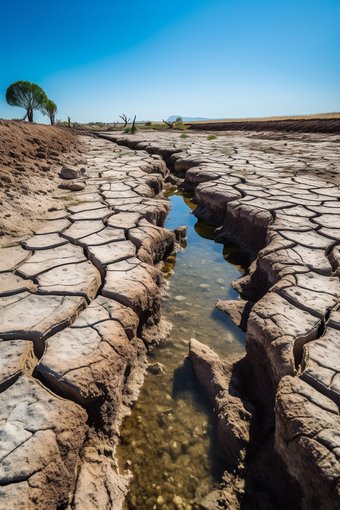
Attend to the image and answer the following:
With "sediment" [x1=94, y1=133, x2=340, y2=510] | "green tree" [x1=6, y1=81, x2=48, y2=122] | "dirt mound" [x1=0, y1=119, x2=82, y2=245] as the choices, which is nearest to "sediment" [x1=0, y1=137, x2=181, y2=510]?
"dirt mound" [x1=0, y1=119, x2=82, y2=245]

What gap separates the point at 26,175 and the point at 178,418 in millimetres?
3009

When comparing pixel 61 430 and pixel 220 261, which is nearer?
pixel 61 430

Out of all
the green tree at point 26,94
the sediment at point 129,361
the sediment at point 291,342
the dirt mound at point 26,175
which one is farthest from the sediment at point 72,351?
the green tree at point 26,94

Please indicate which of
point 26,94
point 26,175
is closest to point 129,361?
point 26,175

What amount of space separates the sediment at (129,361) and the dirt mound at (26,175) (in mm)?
228

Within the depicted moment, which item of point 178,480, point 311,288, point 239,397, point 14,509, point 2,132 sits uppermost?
point 2,132

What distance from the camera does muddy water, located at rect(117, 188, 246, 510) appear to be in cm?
103

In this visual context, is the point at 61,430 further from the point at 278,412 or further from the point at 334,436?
the point at 334,436

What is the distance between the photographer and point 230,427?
1.14 meters

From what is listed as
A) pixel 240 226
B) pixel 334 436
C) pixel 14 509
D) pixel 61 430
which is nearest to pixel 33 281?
pixel 61 430

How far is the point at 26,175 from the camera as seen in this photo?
318 centimetres

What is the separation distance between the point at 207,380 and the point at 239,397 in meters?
0.18

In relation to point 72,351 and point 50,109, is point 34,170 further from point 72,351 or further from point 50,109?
point 50,109

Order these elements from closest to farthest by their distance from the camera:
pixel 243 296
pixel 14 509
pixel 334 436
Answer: pixel 14 509 → pixel 334 436 → pixel 243 296
